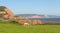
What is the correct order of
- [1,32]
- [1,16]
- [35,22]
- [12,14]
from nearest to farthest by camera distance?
1. [1,32]
2. [35,22]
3. [12,14]
4. [1,16]

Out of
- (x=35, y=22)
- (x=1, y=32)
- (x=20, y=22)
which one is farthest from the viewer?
(x=35, y=22)

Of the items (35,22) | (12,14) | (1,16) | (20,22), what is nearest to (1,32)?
(20,22)

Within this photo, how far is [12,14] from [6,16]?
1291 mm

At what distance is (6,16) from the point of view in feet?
99.2

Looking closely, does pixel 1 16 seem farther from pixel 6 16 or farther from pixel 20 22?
pixel 20 22

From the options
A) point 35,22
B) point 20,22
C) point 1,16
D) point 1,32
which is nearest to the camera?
point 1,32

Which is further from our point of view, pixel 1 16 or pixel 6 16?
pixel 1 16

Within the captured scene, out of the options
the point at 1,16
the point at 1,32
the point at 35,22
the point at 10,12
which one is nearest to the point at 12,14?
the point at 10,12

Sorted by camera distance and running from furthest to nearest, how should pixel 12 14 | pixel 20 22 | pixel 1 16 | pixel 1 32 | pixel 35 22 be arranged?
pixel 1 16 → pixel 12 14 → pixel 35 22 → pixel 20 22 → pixel 1 32

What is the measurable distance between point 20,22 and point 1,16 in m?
13.9

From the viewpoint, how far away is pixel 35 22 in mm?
23203

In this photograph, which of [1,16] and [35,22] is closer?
[35,22]

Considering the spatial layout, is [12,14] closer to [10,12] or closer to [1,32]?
[10,12]

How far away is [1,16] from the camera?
34.4 m
